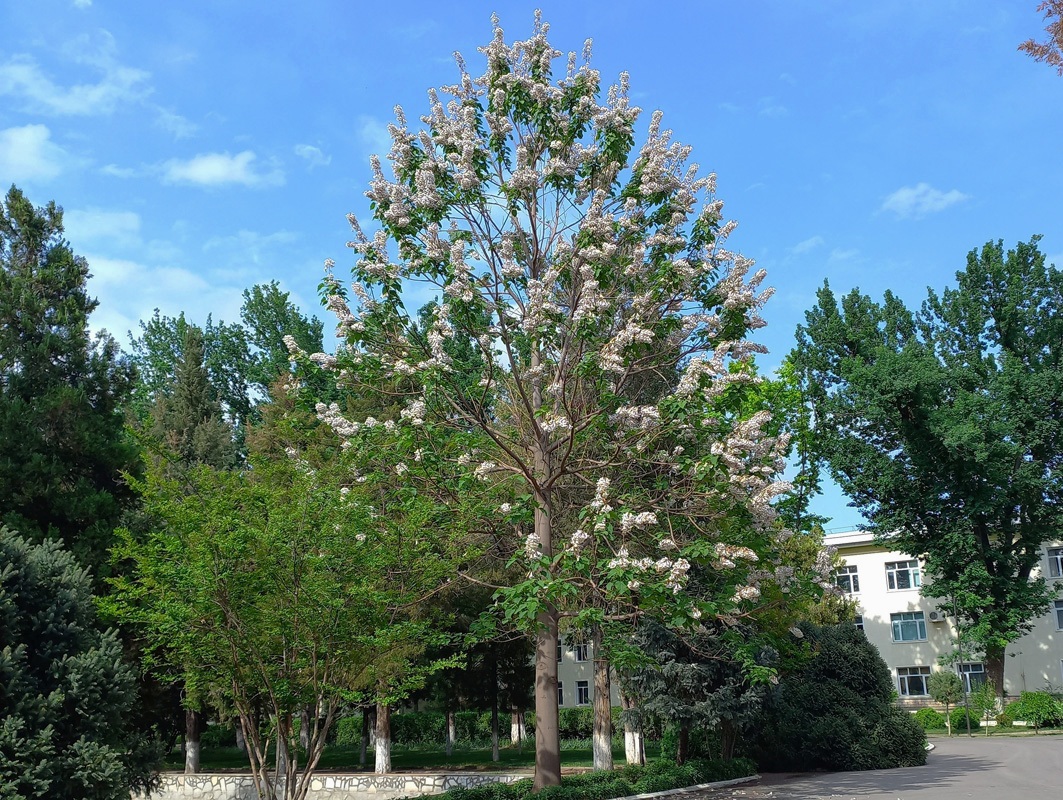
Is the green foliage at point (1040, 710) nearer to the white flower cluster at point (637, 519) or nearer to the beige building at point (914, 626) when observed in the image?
the beige building at point (914, 626)

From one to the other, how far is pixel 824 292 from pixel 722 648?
2814 cm

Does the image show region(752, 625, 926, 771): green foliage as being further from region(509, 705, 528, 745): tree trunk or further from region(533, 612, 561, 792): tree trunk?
region(509, 705, 528, 745): tree trunk

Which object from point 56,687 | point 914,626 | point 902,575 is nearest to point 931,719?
point 914,626

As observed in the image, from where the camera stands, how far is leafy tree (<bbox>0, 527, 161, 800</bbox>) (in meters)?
8.30

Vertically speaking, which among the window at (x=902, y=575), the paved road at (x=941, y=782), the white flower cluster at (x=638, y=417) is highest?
the white flower cluster at (x=638, y=417)

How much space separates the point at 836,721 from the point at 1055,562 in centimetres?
2868

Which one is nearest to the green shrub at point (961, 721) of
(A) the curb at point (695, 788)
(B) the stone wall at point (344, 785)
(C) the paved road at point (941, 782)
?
(C) the paved road at point (941, 782)

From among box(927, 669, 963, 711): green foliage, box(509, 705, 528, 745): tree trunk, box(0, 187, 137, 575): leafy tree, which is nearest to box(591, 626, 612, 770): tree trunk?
box(509, 705, 528, 745): tree trunk

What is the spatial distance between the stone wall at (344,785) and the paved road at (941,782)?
6.38 metres

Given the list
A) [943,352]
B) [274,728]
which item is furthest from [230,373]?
[274,728]

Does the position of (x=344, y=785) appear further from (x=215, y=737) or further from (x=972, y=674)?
(x=972, y=674)

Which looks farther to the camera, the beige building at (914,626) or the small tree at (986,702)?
the beige building at (914,626)

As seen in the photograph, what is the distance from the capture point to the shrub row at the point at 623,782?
13828mm

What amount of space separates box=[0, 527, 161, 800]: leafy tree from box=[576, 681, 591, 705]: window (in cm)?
3841
